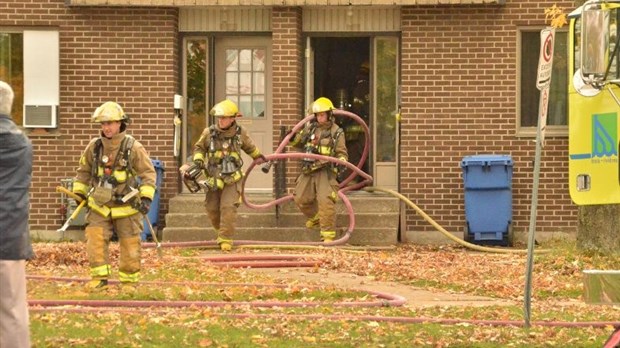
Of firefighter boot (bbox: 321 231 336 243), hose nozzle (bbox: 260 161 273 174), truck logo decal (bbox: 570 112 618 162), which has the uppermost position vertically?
truck logo decal (bbox: 570 112 618 162)

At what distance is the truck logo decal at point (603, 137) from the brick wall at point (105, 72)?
1214 centimetres

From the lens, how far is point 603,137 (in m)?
11.4

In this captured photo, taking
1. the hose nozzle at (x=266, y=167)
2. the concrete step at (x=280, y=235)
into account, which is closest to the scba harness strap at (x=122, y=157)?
the hose nozzle at (x=266, y=167)

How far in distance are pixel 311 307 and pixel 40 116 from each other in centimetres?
1028

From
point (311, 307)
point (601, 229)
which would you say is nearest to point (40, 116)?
point (601, 229)

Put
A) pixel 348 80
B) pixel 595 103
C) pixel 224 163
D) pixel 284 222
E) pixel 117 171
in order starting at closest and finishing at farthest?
pixel 595 103 < pixel 117 171 < pixel 224 163 < pixel 284 222 < pixel 348 80

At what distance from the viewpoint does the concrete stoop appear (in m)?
21.8

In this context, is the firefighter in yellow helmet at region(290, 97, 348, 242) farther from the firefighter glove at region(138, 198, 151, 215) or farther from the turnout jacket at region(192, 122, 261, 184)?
the firefighter glove at region(138, 198, 151, 215)

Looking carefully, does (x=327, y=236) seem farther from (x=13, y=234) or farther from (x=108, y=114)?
(x=13, y=234)

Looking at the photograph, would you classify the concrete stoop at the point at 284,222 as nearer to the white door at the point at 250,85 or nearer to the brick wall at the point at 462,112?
the brick wall at the point at 462,112

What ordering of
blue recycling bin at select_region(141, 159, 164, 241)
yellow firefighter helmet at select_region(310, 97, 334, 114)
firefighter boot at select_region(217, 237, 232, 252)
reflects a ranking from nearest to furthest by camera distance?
1. firefighter boot at select_region(217, 237, 232, 252)
2. yellow firefighter helmet at select_region(310, 97, 334, 114)
3. blue recycling bin at select_region(141, 159, 164, 241)

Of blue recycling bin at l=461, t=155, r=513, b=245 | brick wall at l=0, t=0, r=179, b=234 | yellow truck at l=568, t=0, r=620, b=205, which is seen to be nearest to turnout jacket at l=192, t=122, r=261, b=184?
brick wall at l=0, t=0, r=179, b=234

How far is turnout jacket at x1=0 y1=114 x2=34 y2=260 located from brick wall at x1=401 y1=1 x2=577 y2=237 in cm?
1335

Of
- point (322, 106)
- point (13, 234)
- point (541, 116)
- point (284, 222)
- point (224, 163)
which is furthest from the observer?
point (284, 222)
